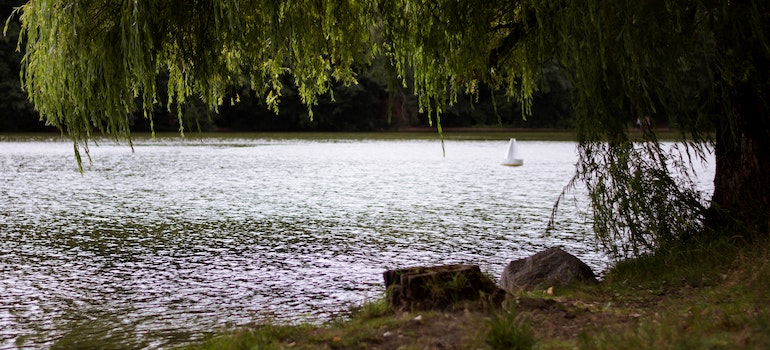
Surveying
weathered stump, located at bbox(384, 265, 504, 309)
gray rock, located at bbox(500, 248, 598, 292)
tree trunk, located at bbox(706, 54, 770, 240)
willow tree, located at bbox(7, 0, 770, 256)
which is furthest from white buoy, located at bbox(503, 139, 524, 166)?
weathered stump, located at bbox(384, 265, 504, 309)

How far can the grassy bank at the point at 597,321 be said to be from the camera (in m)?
4.67

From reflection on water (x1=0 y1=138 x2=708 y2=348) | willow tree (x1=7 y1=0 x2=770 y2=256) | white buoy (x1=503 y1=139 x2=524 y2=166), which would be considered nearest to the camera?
willow tree (x1=7 y1=0 x2=770 y2=256)

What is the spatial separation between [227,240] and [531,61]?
4497 mm

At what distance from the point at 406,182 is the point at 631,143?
37.7ft

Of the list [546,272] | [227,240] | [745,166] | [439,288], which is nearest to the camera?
[439,288]

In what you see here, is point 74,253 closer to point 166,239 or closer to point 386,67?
→ point 166,239

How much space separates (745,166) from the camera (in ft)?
25.9

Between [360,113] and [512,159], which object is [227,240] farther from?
[360,113]

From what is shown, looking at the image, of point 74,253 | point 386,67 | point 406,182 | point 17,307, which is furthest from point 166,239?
point 406,182

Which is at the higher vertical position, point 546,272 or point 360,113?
point 360,113

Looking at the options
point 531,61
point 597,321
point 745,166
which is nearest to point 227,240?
point 531,61

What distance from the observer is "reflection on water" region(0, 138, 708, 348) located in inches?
279

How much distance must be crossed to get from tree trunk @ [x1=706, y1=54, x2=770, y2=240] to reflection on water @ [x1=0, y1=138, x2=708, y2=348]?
68.2 inches

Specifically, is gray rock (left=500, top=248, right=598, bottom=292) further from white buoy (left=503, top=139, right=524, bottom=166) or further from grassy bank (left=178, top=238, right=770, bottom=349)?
white buoy (left=503, top=139, right=524, bottom=166)
